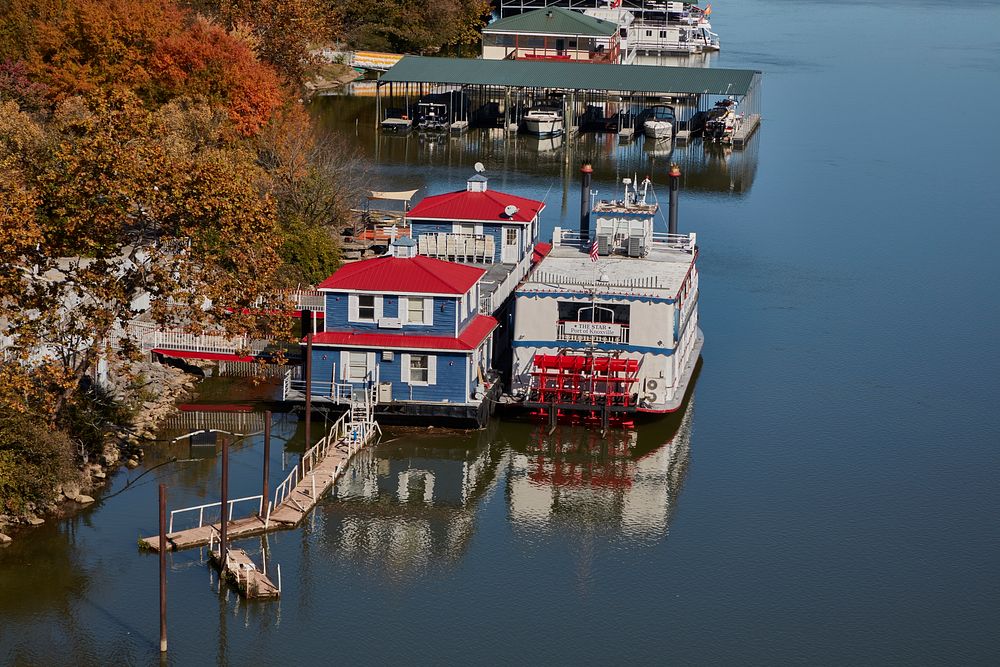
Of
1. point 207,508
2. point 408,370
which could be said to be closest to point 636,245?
point 408,370

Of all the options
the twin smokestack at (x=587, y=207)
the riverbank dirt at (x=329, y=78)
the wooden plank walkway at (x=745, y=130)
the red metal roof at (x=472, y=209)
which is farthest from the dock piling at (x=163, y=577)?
the riverbank dirt at (x=329, y=78)

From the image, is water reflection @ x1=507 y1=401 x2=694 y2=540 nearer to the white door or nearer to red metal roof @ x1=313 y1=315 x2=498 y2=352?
red metal roof @ x1=313 y1=315 x2=498 y2=352

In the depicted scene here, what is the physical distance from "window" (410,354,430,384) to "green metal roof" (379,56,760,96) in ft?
209

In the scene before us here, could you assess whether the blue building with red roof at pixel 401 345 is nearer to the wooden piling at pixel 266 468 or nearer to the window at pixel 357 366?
the window at pixel 357 366

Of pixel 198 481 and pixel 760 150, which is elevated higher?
pixel 760 150

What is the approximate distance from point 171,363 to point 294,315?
6.95 m

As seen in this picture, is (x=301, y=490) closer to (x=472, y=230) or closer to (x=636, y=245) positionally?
(x=636, y=245)

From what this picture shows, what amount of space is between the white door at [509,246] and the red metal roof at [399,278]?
8440mm

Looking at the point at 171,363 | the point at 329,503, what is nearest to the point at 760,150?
the point at 171,363

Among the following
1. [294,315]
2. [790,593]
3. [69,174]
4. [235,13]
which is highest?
[235,13]

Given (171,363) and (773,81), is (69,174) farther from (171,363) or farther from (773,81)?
(773,81)

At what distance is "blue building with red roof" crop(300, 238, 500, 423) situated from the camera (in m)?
52.8

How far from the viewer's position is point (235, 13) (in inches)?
4274

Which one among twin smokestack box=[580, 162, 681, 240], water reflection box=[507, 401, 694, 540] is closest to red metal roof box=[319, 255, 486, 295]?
water reflection box=[507, 401, 694, 540]
